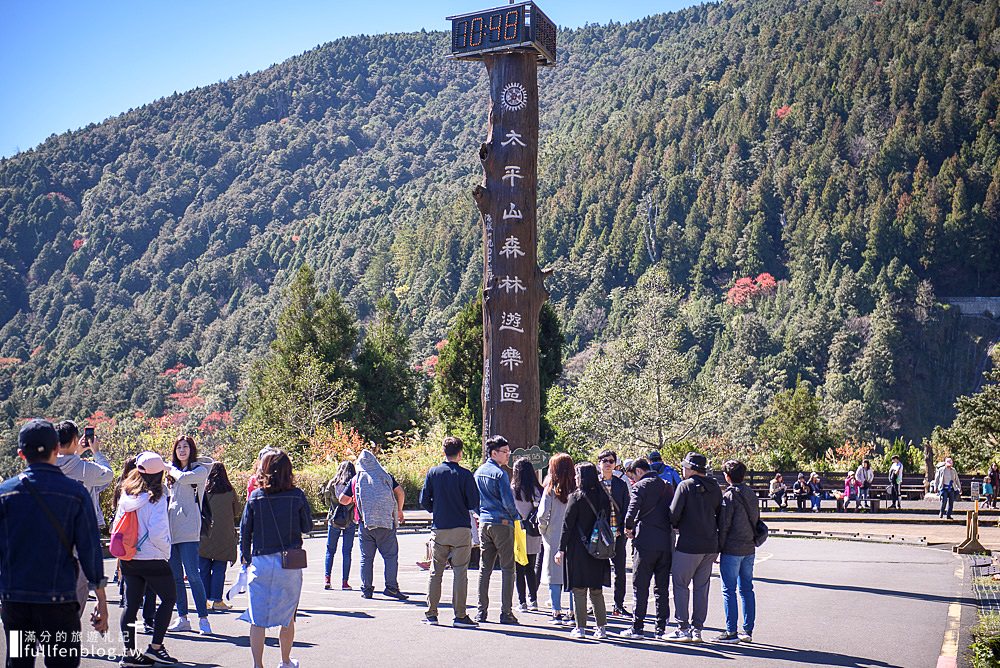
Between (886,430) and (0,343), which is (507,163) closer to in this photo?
(886,430)

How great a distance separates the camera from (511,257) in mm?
16297

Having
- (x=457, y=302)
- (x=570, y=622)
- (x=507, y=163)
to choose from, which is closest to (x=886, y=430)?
(x=457, y=302)

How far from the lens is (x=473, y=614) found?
422 inches

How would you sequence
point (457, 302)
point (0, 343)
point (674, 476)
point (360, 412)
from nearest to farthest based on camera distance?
point (674, 476) → point (360, 412) → point (457, 302) → point (0, 343)

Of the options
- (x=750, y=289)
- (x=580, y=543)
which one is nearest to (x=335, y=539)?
(x=580, y=543)

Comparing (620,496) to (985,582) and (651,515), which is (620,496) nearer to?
(651,515)

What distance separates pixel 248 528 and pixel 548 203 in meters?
119

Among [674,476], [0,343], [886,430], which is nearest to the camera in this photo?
[674,476]

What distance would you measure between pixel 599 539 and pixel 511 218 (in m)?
7.92

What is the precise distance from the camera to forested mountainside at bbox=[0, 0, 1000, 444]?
92438 mm

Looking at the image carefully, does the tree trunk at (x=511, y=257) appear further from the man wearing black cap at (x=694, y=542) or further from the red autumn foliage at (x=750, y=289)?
the red autumn foliage at (x=750, y=289)

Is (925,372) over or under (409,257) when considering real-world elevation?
under

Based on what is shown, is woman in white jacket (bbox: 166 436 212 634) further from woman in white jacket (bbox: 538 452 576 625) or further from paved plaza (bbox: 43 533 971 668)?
woman in white jacket (bbox: 538 452 576 625)

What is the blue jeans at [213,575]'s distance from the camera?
1025 centimetres
